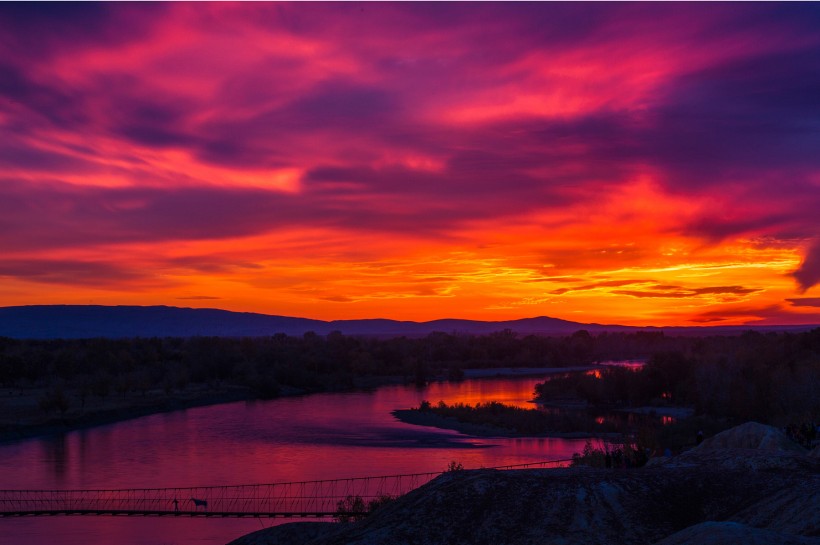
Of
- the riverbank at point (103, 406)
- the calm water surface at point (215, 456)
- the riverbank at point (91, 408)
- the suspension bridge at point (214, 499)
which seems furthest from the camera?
the riverbank at point (91, 408)

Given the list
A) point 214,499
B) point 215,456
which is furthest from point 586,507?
point 215,456

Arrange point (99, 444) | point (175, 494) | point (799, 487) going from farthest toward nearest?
point (99, 444) → point (175, 494) → point (799, 487)

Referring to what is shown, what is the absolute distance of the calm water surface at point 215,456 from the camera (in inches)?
1242

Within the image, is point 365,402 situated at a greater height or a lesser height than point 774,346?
lesser

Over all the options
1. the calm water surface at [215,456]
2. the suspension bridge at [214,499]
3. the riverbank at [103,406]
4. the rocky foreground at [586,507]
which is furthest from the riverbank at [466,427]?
the rocky foreground at [586,507]

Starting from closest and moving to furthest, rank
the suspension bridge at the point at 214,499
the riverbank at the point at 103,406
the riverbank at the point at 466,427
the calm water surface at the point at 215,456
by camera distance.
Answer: the calm water surface at the point at 215,456 < the suspension bridge at the point at 214,499 < the riverbank at the point at 466,427 < the riverbank at the point at 103,406

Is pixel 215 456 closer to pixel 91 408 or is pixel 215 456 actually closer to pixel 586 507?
pixel 91 408

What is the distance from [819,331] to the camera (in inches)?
3004

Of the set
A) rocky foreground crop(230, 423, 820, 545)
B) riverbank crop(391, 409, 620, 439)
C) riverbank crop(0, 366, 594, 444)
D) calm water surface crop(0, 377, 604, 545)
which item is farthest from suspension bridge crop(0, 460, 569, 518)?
riverbank crop(0, 366, 594, 444)

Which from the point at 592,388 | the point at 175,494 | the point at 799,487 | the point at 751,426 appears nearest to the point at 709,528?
the point at 799,487

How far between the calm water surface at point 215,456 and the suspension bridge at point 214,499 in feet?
2.46

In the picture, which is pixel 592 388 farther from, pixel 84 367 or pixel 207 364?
pixel 84 367

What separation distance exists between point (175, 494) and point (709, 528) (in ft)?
102

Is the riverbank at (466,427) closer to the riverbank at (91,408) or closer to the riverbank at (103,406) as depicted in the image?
the riverbank at (103,406)
